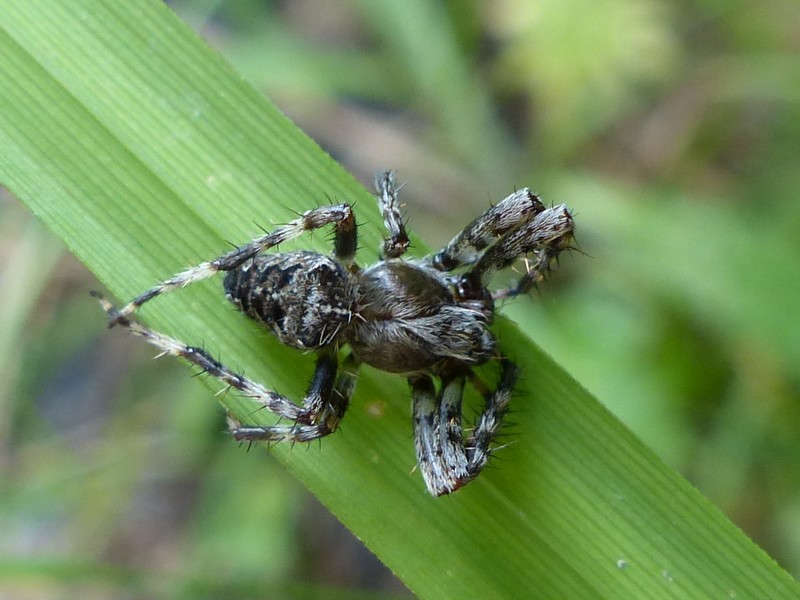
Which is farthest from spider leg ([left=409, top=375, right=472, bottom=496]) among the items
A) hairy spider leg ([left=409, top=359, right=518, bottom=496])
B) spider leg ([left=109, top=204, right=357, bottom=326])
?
spider leg ([left=109, top=204, right=357, bottom=326])

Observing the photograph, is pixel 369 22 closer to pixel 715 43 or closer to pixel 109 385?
pixel 715 43

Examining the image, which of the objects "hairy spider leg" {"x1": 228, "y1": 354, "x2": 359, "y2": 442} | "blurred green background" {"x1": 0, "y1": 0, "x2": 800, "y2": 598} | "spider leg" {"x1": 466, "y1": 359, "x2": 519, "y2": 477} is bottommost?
"blurred green background" {"x1": 0, "y1": 0, "x2": 800, "y2": 598}

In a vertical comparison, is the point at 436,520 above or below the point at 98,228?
below

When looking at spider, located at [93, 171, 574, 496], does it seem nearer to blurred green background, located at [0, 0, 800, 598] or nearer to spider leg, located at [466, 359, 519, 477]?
spider leg, located at [466, 359, 519, 477]

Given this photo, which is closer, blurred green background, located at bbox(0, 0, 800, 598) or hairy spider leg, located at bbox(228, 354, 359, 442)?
hairy spider leg, located at bbox(228, 354, 359, 442)

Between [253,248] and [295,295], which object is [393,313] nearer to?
[295,295]

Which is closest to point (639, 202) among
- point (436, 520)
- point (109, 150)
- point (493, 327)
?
point (493, 327)
